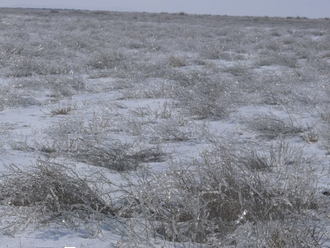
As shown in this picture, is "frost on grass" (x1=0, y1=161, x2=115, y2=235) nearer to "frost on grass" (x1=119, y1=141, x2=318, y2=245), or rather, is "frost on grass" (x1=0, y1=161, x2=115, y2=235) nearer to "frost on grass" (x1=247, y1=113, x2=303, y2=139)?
"frost on grass" (x1=119, y1=141, x2=318, y2=245)

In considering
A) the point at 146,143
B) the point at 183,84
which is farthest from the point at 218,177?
the point at 183,84

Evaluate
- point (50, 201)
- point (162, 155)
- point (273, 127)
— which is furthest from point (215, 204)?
point (273, 127)

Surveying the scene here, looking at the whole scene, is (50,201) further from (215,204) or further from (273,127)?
(273,127)

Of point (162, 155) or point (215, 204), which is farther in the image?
point (162, 155)

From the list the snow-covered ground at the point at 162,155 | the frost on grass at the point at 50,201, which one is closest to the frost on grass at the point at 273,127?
the snow-covered ground at the point at 162,155

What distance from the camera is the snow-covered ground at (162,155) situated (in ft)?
6.50

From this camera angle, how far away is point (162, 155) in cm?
332

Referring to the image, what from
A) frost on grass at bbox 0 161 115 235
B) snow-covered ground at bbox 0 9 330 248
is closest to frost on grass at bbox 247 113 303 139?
snow-covered ground at bbox 0 9 330 248

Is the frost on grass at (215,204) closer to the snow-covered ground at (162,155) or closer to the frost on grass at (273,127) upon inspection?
the snow-covered ground at (162,155)

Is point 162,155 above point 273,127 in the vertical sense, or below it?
below

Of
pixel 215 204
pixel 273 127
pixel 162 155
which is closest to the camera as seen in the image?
pixel 215 204

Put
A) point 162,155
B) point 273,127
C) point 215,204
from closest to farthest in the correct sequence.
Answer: point 215,204 → point 162,155 → point 273,127

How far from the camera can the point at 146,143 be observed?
11.9 feet

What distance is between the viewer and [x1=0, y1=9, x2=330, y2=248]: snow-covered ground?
198cm
